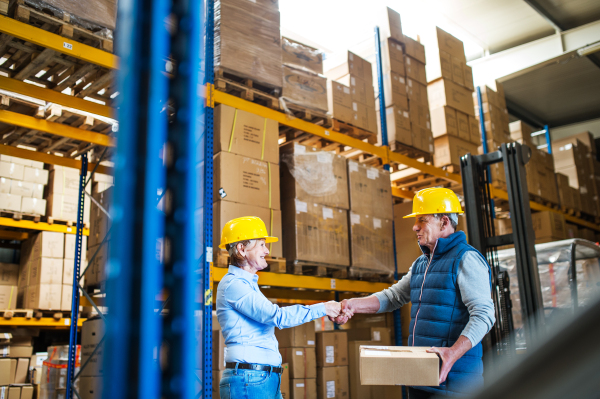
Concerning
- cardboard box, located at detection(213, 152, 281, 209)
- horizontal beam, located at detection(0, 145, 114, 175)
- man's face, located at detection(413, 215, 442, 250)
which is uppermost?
horizontal beam, located at detection(0, 145, 114, 175)

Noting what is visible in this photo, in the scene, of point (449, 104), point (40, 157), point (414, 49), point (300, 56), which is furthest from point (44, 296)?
point (449, 104)

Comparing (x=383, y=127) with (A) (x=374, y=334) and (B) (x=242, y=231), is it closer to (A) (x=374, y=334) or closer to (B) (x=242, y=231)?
(A) (x=374, y=334)

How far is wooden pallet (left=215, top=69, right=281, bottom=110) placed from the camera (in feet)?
15.7

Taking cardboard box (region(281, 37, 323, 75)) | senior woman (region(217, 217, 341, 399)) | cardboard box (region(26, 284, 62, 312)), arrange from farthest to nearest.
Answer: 1. cardboard box (region(26, 284, 62, 312))
2. cardboard box (region(281, 37, 323, 75))
3. senior woman (region(217, 217, 341, 399))

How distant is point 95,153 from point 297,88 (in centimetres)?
273

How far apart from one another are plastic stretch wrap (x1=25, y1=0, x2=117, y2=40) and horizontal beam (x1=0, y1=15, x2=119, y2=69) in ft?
0.51

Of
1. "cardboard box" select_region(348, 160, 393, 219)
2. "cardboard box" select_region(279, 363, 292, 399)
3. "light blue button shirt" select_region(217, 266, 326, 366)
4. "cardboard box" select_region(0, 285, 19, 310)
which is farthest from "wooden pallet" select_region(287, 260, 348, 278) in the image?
"cardboard box" select_region(0, 285, 19, 310)

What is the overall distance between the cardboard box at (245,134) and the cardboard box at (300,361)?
6.28 ft

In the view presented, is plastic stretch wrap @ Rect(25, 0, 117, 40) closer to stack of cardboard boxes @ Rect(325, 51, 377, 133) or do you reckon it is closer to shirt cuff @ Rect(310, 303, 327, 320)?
stack of cardboard boxes @ Rect(325, 51, 377, 133)

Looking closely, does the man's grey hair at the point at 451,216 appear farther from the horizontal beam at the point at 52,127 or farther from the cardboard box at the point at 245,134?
the horizontal beam at the point at 52,127

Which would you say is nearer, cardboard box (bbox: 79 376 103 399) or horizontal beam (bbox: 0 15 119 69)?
horizontal beam (bbox: 0 15 119 69)

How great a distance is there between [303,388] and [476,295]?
2941 millimetres

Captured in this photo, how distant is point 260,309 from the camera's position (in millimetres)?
2676

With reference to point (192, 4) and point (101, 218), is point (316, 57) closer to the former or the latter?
point (101, 218)
